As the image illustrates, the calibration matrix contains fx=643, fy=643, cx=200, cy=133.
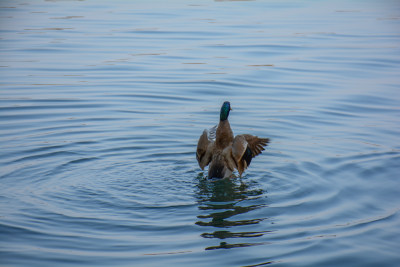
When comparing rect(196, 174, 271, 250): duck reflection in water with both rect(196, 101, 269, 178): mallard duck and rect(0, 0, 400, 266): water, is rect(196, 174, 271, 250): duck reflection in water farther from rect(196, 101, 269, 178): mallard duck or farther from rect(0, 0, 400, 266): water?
rect(196, 101, 269, 178): mallard duck

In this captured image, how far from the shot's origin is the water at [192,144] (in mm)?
6434

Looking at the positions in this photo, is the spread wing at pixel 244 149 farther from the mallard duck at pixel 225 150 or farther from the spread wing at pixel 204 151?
the spread wing at pixel 204 151

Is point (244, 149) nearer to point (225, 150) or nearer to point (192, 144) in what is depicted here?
point (225, 150)

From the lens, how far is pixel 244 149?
28.7 ft

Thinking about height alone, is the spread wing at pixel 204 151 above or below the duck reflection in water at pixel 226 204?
above

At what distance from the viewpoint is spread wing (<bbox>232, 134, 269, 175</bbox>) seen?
344 inches

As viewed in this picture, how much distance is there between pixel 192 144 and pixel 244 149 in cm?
160

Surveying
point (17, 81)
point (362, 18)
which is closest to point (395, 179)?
point (17, 81)

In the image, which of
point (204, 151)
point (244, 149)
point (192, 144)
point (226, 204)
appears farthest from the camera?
point (192, 144)

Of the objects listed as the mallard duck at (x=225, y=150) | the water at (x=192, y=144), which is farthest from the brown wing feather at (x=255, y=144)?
the water at (x=192, y=144)

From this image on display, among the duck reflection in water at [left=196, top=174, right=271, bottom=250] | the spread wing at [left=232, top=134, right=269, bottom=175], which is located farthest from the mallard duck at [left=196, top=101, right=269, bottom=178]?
the duck reflection in water at [left=196, top=174, right=271, bottom=250]

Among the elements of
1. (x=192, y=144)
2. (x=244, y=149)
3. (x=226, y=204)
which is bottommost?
(x=226, y=204)

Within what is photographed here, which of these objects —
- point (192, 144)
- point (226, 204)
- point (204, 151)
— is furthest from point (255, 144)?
point (226, 204)

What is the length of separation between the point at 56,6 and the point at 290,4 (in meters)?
9.52
